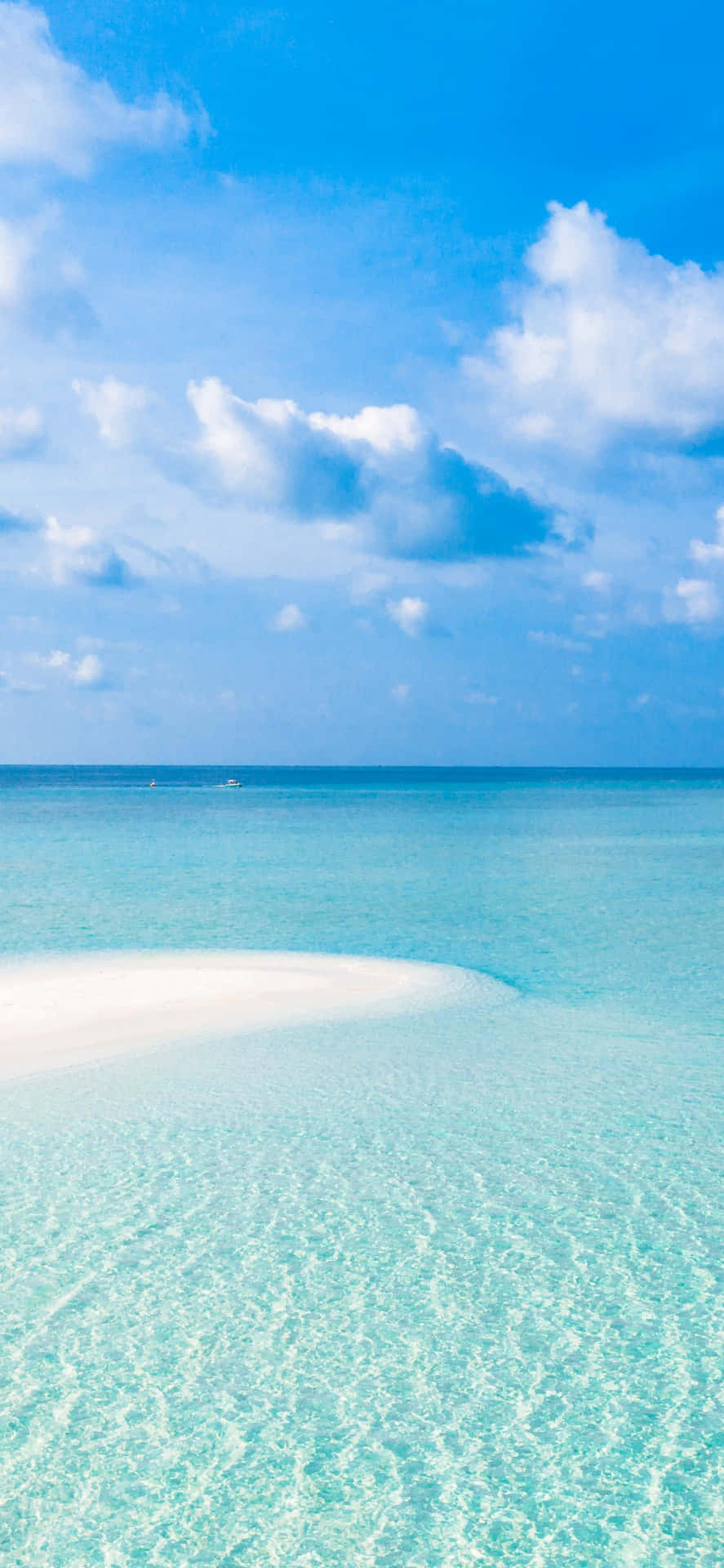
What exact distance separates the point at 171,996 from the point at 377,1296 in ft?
37.7

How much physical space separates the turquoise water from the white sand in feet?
3.22

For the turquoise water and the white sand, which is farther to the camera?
the white sand

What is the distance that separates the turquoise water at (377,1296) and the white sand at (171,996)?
98 centimetres

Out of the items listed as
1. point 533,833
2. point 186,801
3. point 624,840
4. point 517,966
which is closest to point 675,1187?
point 517,966

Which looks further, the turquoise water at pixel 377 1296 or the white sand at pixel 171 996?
the white sand at pixel 171 996

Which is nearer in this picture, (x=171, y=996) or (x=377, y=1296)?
(x=377, y=1296)

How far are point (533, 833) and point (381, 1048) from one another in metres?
51.5

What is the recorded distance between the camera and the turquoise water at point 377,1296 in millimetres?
5660

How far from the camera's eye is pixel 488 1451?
610cm

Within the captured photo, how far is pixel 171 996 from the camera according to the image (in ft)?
61.6

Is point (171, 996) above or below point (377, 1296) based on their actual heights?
below

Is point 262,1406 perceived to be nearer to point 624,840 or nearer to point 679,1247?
point 679,1247

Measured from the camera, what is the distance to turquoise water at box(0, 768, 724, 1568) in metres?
5.66

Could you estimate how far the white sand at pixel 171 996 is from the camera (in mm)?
15680
